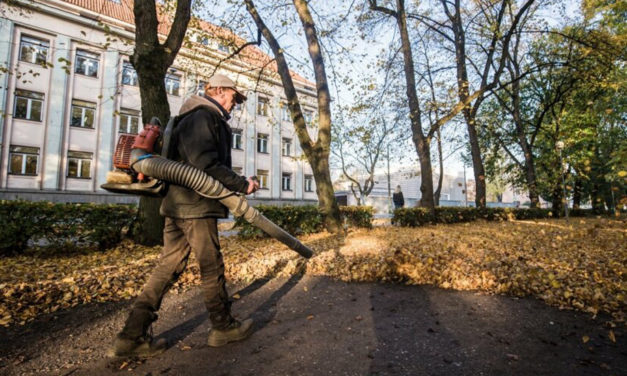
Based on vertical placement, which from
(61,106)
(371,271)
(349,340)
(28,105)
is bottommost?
(349,340)

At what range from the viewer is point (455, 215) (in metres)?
15.1

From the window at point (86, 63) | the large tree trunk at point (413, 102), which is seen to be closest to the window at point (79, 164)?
the window at point (86, 63)

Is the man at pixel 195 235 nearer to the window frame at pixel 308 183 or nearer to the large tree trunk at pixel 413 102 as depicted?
the large tree trunk at pixel 413 102

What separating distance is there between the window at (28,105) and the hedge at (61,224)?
18.5 m

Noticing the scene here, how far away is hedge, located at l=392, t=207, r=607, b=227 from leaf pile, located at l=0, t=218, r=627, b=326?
555cm

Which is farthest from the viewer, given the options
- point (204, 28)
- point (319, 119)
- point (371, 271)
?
point (204, 28)

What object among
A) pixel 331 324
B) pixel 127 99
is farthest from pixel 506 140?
pixel 127 99

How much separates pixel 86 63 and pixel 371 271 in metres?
25.5

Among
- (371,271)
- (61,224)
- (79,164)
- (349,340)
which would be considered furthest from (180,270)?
(79,164)

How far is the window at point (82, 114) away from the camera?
2064cm

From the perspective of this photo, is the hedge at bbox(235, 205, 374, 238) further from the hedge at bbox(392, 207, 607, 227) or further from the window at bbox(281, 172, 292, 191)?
the window at bbox(281, 172, 292, 191)

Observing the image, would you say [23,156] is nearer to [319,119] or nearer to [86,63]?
[86,63]

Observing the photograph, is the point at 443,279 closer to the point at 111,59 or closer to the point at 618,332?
the point at 618,332

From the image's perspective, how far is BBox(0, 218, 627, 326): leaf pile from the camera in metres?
3.57
